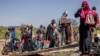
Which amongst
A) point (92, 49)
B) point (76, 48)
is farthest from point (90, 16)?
point (76, 48)

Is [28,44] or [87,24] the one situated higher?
[87,24]

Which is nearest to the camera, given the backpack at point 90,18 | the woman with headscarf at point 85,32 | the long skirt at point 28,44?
the backpack at point 90,18

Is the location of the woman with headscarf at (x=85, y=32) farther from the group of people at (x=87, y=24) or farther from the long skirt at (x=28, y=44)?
the long skirt at (x=28, y=44)

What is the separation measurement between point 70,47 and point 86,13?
4.49m

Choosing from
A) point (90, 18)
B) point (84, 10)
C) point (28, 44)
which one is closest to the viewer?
point (90, 18)

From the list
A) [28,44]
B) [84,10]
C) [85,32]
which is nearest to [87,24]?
[85,32]

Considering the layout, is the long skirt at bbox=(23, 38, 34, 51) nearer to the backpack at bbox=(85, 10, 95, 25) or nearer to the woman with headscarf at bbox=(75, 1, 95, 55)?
the woman with headscarf at bbox=(75, 1, 95, 55)

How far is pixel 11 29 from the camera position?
23.9m

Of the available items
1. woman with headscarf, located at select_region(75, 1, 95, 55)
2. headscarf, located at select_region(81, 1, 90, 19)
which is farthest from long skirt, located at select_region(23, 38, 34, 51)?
headscarf, located at select_region(81, 1, 90, 19)

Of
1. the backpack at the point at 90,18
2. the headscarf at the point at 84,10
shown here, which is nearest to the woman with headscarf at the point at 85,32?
the headscarf at the point at 84,10

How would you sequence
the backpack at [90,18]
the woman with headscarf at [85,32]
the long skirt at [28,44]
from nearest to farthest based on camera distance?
the backpack at [90,18]
the woman with headscarf at [85,32]
the long skirt at [28,44]

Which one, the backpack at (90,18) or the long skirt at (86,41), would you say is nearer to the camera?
the backpack at (90,18)

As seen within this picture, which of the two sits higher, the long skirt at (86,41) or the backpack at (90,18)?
the backpack at (90,18)

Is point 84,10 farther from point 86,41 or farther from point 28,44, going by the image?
point 28,44
